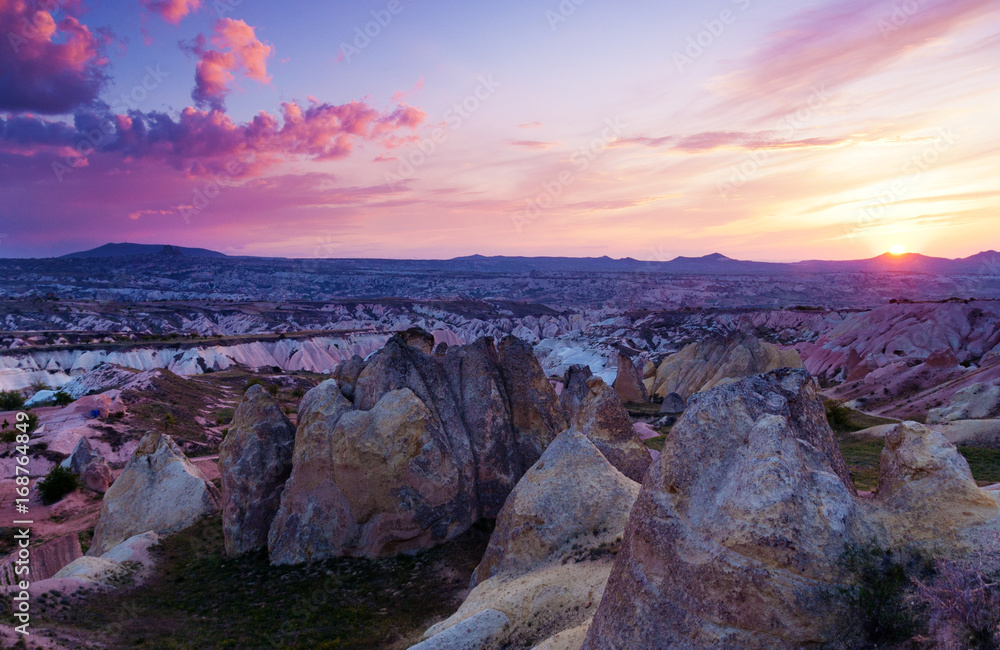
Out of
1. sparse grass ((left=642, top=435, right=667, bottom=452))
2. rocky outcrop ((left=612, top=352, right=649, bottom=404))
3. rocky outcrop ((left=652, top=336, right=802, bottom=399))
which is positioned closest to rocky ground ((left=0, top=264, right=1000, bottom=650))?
sparse grass ((left=642, top=435, right=667, bottom=452))

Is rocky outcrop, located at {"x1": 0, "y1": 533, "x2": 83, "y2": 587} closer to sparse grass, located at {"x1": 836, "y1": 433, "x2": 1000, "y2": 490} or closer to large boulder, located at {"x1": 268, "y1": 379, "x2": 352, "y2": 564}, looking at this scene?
large boulder, located at {"x1": 268, "y1": 379, "x2": 352, "y2": 564}

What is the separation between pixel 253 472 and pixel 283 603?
6.48 m

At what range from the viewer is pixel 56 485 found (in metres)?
33.4

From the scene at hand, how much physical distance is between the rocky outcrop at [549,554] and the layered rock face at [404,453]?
215 inches

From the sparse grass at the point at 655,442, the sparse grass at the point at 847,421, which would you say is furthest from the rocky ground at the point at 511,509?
the sparse grass at the point at 655,442

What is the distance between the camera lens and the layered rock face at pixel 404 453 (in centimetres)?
2133

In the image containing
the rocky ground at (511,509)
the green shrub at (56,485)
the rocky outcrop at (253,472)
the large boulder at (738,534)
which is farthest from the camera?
the green shrub at (56,485)

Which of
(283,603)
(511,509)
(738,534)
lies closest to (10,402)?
(283,603)

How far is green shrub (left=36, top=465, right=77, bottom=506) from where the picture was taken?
109 ft

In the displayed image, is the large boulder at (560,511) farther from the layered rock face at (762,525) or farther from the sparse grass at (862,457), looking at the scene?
the sparse grass at (862,457)

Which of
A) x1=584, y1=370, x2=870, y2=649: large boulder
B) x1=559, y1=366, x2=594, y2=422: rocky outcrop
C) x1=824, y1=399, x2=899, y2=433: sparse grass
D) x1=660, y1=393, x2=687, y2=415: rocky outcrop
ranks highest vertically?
x1=584, y1=370, x2=870, y2=649: large boulder

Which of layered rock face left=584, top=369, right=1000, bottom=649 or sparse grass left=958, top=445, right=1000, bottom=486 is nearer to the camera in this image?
layered rock face left=584, top=369, right=1000, bottom=649

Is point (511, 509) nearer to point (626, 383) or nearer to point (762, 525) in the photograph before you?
point (762, 525)

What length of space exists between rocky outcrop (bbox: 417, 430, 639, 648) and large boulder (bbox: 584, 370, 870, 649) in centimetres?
266
